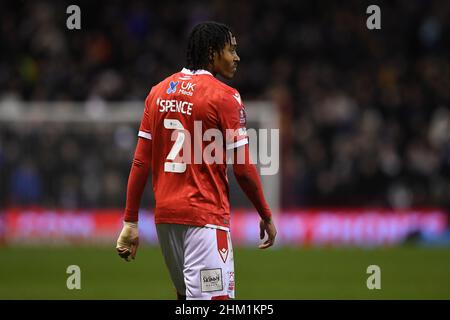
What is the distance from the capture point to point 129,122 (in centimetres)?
1816

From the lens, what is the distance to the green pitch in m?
10.7

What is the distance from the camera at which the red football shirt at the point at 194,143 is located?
5.51m

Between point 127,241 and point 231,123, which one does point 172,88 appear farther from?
point 127,241

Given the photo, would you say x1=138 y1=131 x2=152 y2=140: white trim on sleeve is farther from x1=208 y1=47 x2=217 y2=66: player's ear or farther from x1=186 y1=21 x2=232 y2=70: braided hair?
x1=208 y1=47 x2=217 y2=66: player's ear

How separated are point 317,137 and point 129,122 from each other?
381 centimetres

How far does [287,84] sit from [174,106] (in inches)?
572

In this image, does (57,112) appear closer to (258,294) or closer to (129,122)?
(129,122)

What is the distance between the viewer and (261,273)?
13.1 metres

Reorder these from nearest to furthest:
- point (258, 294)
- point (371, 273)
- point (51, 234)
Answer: point (258, 294) → point (371, 273) → point (51, 234)

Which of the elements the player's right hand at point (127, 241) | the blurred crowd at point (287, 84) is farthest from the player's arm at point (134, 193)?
the blurred crowd at point (287, 84)

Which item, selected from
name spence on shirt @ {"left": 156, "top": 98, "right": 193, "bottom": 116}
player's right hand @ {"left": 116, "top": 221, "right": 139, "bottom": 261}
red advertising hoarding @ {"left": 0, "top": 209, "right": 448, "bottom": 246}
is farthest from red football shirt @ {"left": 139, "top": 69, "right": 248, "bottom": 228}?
red advertising hoarding @ {"left": 0, "top": 209, "right": 448, "bottom": 246}

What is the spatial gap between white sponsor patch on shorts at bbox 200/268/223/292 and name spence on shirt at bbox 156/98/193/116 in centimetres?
96

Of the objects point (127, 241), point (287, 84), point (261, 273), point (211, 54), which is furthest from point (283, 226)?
point (211, 54)
